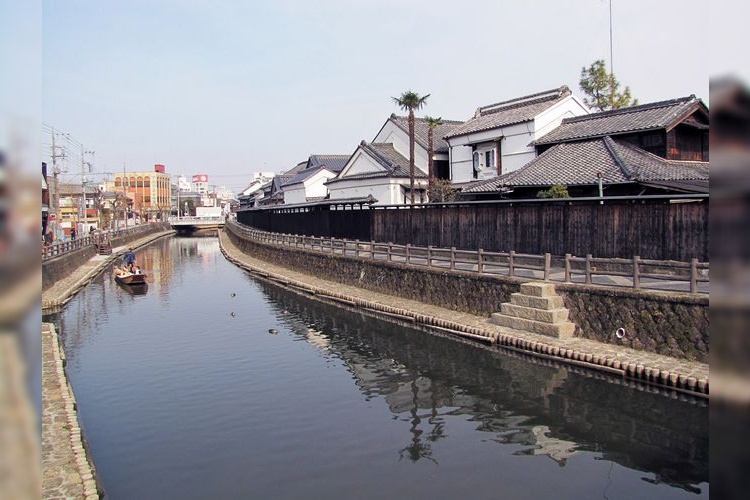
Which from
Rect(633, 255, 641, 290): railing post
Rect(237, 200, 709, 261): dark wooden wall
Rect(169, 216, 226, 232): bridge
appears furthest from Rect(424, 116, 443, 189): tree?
Rect(169, 216, 226, 232): bridge

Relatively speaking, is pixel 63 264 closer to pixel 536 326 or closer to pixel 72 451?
pixel 72 451

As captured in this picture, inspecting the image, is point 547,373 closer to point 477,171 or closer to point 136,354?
point 136,354

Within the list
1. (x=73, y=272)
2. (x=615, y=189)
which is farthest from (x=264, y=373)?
(x=73, y=272)

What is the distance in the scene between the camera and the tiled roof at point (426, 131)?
41594 millimetres

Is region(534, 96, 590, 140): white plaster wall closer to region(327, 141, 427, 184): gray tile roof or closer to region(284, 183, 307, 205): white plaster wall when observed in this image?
region(327, 141, 427, 184): gray tile roof

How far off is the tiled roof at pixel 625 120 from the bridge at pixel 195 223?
248 feet

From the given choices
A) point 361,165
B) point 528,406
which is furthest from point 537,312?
point 361,165

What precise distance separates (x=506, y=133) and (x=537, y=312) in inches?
734

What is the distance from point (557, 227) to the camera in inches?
805

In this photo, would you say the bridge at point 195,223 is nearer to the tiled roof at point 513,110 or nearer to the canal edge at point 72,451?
the tiled roof at point 513,110

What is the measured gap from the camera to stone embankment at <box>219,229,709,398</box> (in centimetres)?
1326

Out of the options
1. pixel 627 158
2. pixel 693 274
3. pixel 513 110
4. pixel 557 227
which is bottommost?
pixel 693 274

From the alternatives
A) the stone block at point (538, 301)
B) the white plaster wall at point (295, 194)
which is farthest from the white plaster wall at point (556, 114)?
the white plaster wall at point (295, 194)

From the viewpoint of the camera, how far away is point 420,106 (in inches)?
1449
